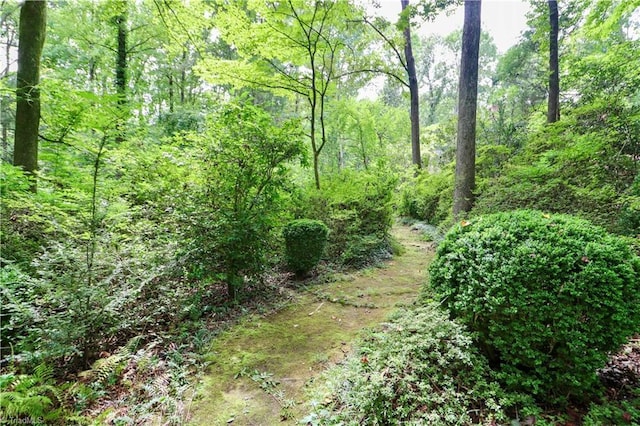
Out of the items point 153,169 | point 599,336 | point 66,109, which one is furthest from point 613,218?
point 66,109

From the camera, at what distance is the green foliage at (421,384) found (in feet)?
5.69

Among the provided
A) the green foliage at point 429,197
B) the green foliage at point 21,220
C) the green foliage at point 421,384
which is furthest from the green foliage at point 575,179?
the green foliage at point 21,220

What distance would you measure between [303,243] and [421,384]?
2956 millimetres

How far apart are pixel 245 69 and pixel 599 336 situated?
6.74m

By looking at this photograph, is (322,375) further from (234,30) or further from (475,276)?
(234,30)

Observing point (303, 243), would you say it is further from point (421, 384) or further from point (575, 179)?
point (575, 179)

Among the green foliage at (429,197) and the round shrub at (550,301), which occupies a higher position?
the green foliage at (429,197)

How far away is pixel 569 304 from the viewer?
70.3 inches

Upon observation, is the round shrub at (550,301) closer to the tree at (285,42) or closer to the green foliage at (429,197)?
the tree at (285,42)

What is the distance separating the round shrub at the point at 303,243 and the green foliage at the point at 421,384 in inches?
95.2

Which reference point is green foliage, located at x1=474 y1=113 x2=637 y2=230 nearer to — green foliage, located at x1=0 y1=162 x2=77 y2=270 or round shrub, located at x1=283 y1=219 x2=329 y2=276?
round shrub, located at x1=283 y1=219 x2=329 y2=276

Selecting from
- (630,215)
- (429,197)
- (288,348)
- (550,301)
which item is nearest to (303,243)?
(288,348)

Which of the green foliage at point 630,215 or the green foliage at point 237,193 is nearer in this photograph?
the green foliage at point 630,215

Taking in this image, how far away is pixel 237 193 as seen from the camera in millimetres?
3764
